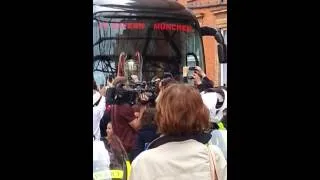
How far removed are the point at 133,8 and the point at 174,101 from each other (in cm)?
46

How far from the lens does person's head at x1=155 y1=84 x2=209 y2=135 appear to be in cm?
256

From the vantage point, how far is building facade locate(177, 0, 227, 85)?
271 cm

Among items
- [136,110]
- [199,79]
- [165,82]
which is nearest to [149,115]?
[136,110]

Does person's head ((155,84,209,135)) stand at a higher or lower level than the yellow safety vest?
higher

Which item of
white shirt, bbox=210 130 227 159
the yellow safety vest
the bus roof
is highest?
the bus roof

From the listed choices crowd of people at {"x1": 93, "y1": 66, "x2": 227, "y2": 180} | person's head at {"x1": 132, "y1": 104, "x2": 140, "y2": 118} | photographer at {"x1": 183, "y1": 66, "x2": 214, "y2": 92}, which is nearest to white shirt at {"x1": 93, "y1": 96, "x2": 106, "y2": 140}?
crowd of people at {"x1": 93, "y1": 66, "x2": 227, "y2": 180}

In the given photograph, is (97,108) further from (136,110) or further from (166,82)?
Answer: (166,82)

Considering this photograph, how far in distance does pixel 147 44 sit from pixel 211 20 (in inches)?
12.6

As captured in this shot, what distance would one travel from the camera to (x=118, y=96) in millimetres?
2633

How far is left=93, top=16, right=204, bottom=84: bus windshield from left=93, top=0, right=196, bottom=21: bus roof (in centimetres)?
3

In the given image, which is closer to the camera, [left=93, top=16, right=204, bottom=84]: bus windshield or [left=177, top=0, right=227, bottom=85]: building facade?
[left=93, top=16, right=204, bottom=84]: bus windshield

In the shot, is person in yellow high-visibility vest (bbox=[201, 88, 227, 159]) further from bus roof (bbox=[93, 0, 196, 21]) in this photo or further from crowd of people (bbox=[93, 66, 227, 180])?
bus roof (bbox=[93, 0, 196, 21])

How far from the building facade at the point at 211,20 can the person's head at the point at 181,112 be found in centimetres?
17
